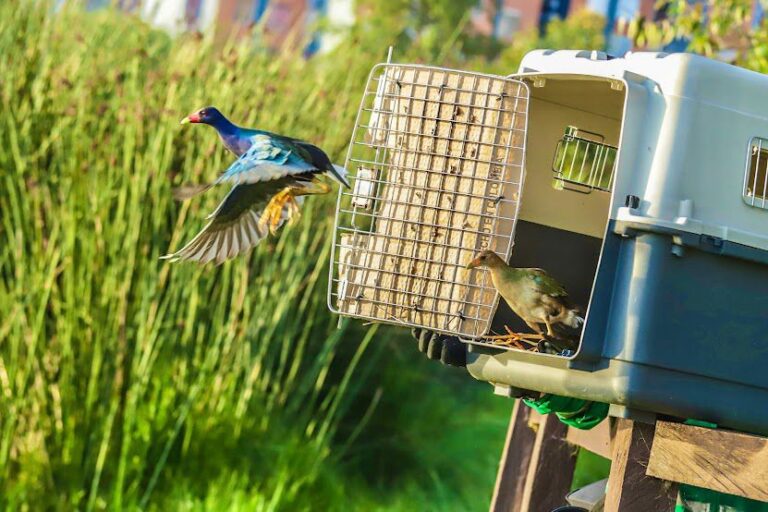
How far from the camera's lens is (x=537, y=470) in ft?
11.9

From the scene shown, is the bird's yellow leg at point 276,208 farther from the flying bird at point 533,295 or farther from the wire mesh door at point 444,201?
the flying bird at point 533,295

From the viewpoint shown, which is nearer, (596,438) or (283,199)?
(283,199)

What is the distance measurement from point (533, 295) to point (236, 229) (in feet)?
2.75

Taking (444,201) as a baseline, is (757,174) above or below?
above

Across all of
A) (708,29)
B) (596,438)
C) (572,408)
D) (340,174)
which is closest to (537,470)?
(596,438)

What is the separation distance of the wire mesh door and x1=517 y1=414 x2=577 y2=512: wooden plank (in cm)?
90

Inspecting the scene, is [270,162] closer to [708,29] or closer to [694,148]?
[694,148]

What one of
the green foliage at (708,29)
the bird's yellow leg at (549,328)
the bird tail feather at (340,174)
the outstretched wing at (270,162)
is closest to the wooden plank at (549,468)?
the bird's yellow leg at (549,328)

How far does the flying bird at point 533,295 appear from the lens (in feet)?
8.96

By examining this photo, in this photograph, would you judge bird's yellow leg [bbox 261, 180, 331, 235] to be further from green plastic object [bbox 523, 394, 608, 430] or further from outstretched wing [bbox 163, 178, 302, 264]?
green plastic object [bbox 523, 394, 608, 430]

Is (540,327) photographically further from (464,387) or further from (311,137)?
(464,387)

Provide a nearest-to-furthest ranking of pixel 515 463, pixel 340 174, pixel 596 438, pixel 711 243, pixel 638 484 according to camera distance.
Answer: pixel 711 243 → pixel 638 484 → pixel 340 174 → pixel 596 438 → pixel 515 463

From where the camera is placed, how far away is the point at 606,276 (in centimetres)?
250

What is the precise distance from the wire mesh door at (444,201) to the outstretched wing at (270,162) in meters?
0.14
